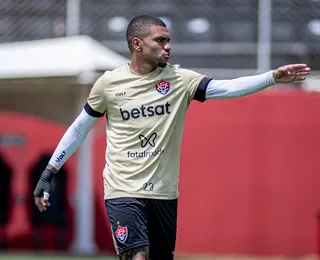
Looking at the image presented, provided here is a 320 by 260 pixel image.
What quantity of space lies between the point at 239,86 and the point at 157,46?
61 cm

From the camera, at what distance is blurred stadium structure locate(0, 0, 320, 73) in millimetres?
12242

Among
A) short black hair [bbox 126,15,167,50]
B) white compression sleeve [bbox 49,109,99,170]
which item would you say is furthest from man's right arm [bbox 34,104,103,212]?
short black hair [bbox 126,15,167,50]

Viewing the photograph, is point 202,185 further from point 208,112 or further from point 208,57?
point 208,57

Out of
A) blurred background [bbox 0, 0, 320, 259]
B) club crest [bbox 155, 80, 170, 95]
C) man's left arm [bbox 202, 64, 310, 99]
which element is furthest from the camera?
A: blurred background [bbox 0, 0, 320, 259]

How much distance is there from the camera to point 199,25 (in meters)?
12.7

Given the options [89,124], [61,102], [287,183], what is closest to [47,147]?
[61,102]

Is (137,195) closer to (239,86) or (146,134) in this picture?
(146,134)

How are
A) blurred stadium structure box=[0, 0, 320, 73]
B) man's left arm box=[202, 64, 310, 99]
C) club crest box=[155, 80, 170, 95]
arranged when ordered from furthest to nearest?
1. blurred stadium structure box=[0, 0, 320, 73]
2. club crest box=[155, 80, 170, 95]
3. man's left arm box=[202, 64, 310, 99]

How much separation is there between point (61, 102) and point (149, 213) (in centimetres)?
745

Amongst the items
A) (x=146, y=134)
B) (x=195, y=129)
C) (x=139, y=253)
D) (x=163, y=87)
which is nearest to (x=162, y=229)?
(x=139, y=253)

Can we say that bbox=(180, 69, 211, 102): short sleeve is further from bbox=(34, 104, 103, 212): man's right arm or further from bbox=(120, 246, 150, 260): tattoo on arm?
bbox=(120, 246, 150, 260): tattoo on arm

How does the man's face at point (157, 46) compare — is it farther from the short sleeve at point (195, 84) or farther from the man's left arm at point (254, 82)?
the man's left arm at point (254, 82)

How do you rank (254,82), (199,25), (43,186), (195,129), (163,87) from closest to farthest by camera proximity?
(254,82)
(163,87)
(43,186)
(195,129)
(199,25)

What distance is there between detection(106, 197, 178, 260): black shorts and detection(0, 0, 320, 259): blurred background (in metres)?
5.65
